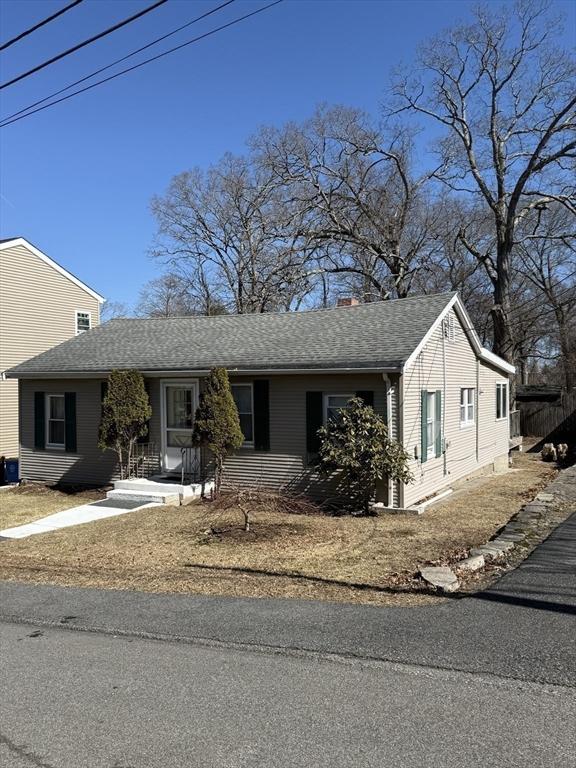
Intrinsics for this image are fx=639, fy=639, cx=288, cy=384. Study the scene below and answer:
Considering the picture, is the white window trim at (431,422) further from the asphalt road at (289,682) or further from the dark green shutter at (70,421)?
the dark green shutter at (70,421)

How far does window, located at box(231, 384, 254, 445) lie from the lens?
13.7 metres

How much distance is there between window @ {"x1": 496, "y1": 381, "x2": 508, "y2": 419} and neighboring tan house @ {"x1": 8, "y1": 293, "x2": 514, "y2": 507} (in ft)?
5.26

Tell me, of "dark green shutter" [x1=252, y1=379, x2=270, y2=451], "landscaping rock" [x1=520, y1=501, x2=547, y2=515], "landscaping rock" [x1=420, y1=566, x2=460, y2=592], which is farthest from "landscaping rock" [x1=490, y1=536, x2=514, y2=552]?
"dark green shutter" [x1=252, y1=379, x2=270, y2=451]

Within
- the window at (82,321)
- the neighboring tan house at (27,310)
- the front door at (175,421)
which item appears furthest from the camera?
the window at (82,321)

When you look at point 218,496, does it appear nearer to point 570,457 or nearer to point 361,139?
point 570,457

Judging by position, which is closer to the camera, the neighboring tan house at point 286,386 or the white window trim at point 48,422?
the neighboring tan house at point 286,386

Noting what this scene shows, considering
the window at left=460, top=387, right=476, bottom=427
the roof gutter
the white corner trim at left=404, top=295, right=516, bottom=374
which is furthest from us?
the window at left=460, top=387, right=476, bottom=427

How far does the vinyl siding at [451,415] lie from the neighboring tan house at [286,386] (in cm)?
4

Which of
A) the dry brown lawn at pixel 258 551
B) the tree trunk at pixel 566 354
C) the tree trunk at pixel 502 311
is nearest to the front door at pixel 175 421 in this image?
the dry brown lawn at pixel 258 551

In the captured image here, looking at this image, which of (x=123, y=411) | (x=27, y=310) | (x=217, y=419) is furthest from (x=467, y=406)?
(x=27, y=310)

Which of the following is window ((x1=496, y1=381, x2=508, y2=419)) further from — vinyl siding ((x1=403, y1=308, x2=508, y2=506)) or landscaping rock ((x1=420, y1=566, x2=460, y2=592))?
landscaping rock ((x1=420, y1=566, x2=460, y2=592))

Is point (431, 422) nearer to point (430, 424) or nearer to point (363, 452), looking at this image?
point (430, 424)

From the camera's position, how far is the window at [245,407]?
1368cm

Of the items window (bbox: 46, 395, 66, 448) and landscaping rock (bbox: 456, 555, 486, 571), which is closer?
landscaping rock (bbox: 456, 555, 486, 571)
